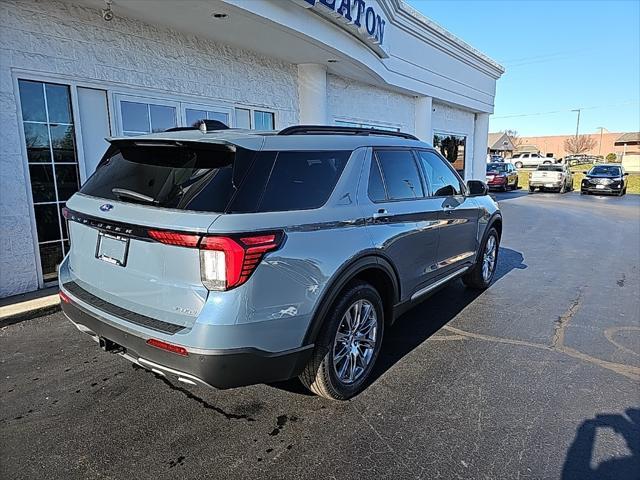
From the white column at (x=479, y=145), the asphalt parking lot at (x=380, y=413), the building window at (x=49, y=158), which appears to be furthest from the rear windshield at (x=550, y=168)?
the building window at (x=49, y=158)

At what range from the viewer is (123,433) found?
2.81m

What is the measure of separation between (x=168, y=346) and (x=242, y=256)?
2.17 feet

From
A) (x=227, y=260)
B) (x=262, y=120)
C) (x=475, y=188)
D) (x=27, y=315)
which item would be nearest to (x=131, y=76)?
(x=262, y=120)

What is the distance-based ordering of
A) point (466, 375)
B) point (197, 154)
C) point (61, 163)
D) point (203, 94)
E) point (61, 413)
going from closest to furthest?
1. point (197, 154)
2. point (61, 413)
3. point (466, 375)
4. point (61, 163)
5. point (203, 94)

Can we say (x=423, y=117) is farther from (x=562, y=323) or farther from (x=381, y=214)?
(x=381, y=214)

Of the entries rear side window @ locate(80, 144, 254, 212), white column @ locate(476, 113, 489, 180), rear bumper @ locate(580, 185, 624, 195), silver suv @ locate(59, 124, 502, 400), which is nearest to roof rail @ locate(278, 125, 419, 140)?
silver suv @ locate(59, 124, 502, 400)

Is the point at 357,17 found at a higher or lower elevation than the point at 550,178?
higher

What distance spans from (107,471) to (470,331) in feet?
11.5

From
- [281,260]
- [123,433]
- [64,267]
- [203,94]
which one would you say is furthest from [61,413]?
[203,94]

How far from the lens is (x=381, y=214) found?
11.2ft

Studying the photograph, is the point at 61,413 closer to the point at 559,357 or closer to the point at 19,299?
the point at 19,299

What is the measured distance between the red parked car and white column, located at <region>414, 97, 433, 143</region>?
1166 centimetres

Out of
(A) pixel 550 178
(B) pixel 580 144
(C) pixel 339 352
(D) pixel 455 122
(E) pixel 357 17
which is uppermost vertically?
(B) pixel 580 144

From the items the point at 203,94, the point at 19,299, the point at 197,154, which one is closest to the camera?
the point at 197,154
